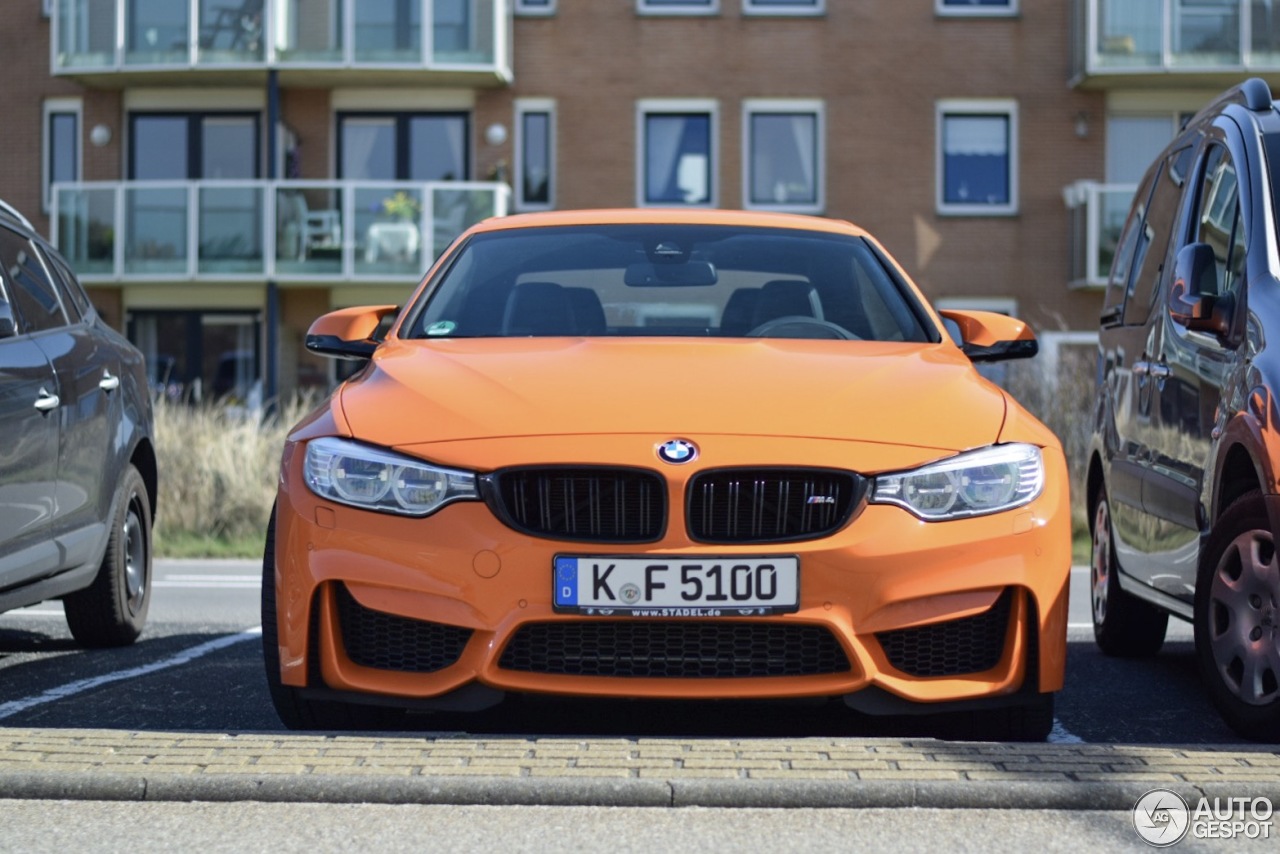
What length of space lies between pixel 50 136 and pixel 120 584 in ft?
89.4

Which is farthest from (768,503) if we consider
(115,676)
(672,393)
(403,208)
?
(403,208)

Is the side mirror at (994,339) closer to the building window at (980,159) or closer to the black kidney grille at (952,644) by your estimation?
the black kidney grille at (952,644)

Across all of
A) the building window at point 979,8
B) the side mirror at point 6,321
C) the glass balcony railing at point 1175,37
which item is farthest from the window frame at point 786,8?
the side mirror at point 6,321

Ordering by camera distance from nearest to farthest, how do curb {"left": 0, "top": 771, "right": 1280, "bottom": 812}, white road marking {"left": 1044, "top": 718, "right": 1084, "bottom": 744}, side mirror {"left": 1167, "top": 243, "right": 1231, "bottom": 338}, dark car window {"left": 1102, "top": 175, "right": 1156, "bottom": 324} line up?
1. curb {"left": 0, "top": 771, "right": 1280, "bottom": 812}
2. white road marking {"left": 1044, "top": 718, "right": 1084, "bottom": 744}
3. side mirror {"left": 1167, "top": 243, "right": 1231, "bottom": 338}
4. dark car window {"left": 1102, "top": 175, "right": 1156, "bottom": 324}

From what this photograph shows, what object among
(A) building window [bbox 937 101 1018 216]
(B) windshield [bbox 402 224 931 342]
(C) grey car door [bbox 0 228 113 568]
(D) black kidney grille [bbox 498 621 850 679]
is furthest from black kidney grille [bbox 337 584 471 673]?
(A) building window [bbox 937 101 1018 216]

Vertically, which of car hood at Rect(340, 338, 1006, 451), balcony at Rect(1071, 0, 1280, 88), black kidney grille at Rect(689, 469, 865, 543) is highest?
balcony at Rect(1071, 0, 1280, 88)

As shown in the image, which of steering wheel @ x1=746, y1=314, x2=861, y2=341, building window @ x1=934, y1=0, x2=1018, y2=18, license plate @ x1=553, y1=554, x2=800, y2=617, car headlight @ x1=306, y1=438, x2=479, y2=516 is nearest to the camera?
license plate @ x1=553, y1=554, x2=800, y2=617

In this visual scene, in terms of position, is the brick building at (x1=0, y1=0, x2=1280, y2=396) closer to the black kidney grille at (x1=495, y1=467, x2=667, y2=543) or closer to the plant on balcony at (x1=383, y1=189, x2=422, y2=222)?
the plant on balcony at (x1=383, y1=189, x2=422, y2=222)

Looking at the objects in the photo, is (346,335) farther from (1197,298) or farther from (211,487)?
(211,487)

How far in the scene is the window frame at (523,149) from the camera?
32125 millimetres

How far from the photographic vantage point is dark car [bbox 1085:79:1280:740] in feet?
17.3

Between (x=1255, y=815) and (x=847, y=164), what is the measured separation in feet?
93.0

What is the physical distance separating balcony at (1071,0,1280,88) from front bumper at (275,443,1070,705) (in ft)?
89.6

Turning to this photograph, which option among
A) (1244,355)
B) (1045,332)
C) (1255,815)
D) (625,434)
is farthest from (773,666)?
(1045,332)
